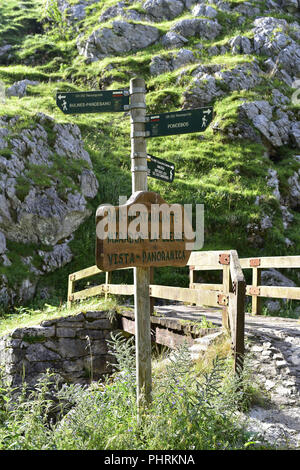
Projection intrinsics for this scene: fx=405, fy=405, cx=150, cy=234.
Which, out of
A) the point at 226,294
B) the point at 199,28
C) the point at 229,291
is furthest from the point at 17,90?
the point at 226,294

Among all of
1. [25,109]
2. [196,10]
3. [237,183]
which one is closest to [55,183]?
[25,109]

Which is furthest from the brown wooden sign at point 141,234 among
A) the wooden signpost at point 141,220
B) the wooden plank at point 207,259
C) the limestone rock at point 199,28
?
the limestone rock at point 199,28

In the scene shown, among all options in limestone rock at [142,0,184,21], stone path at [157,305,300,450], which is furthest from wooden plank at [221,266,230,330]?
limestone rock at [142,0,184,21]

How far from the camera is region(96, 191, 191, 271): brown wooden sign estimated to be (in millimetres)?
2842

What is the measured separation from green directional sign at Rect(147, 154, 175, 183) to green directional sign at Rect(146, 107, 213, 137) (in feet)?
1.06

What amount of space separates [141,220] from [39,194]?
29.6 ft

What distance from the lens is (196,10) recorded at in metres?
24.9

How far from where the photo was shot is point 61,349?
7.20 meters

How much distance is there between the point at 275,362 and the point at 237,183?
10847 mm

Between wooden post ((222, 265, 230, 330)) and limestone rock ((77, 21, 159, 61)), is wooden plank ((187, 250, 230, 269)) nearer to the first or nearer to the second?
wooden post ((222, 265, 230, 330))

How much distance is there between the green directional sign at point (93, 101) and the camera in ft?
12.5

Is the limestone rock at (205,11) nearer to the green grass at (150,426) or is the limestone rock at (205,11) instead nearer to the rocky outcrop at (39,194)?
the rocky outcrop at (39,194)

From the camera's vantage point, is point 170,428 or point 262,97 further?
point 262,97
